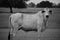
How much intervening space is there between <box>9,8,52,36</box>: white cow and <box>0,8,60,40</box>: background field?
6 cm

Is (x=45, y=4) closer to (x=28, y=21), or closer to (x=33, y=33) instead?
(x=28, y=21)

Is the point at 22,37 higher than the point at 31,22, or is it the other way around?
the point at 31,22

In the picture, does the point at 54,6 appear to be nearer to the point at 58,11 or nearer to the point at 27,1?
the point at 58,11

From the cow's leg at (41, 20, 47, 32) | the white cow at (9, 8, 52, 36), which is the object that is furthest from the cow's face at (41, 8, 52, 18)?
the cow's leg at (41, 20, 47, 32)

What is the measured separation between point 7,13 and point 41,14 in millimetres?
482

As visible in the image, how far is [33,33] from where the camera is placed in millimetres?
1348

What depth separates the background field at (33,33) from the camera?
4.33 ft

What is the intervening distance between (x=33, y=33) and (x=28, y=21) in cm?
20

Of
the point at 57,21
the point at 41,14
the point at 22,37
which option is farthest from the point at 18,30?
the point at 57,21

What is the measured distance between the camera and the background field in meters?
1.32

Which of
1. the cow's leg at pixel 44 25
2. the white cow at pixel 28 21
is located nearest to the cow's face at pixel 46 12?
the white cow at pixel 28 21

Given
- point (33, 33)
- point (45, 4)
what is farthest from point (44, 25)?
point (45, 4)

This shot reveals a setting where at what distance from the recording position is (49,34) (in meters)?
1.41

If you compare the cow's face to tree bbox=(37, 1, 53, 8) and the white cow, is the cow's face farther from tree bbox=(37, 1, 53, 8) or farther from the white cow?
tree bbox=(37, 1, 53, 8)
